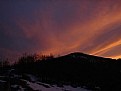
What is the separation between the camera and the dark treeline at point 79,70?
40.0 metres

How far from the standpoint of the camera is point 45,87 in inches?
1193

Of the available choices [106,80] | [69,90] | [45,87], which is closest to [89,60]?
[106,80]

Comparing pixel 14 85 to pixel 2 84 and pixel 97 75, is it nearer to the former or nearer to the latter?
pixel 2 84

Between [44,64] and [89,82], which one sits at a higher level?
[44,64]

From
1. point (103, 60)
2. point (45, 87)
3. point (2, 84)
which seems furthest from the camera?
point (103, 60)

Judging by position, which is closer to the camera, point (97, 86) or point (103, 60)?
point (97, 86)

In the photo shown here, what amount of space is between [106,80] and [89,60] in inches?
207

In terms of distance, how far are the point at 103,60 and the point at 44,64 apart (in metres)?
9.93

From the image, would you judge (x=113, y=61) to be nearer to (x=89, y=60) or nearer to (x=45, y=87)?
(x=89, y=60)

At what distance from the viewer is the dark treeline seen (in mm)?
40000

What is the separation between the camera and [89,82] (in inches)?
1594

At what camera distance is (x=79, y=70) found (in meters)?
42.4

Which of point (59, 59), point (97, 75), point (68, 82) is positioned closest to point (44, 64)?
point (59, 59)

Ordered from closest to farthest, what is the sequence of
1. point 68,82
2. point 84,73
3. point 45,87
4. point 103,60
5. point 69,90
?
1. point 45,87
2. point 69,90
3. point 68,82
4. point 84,73
5. point 103,60
